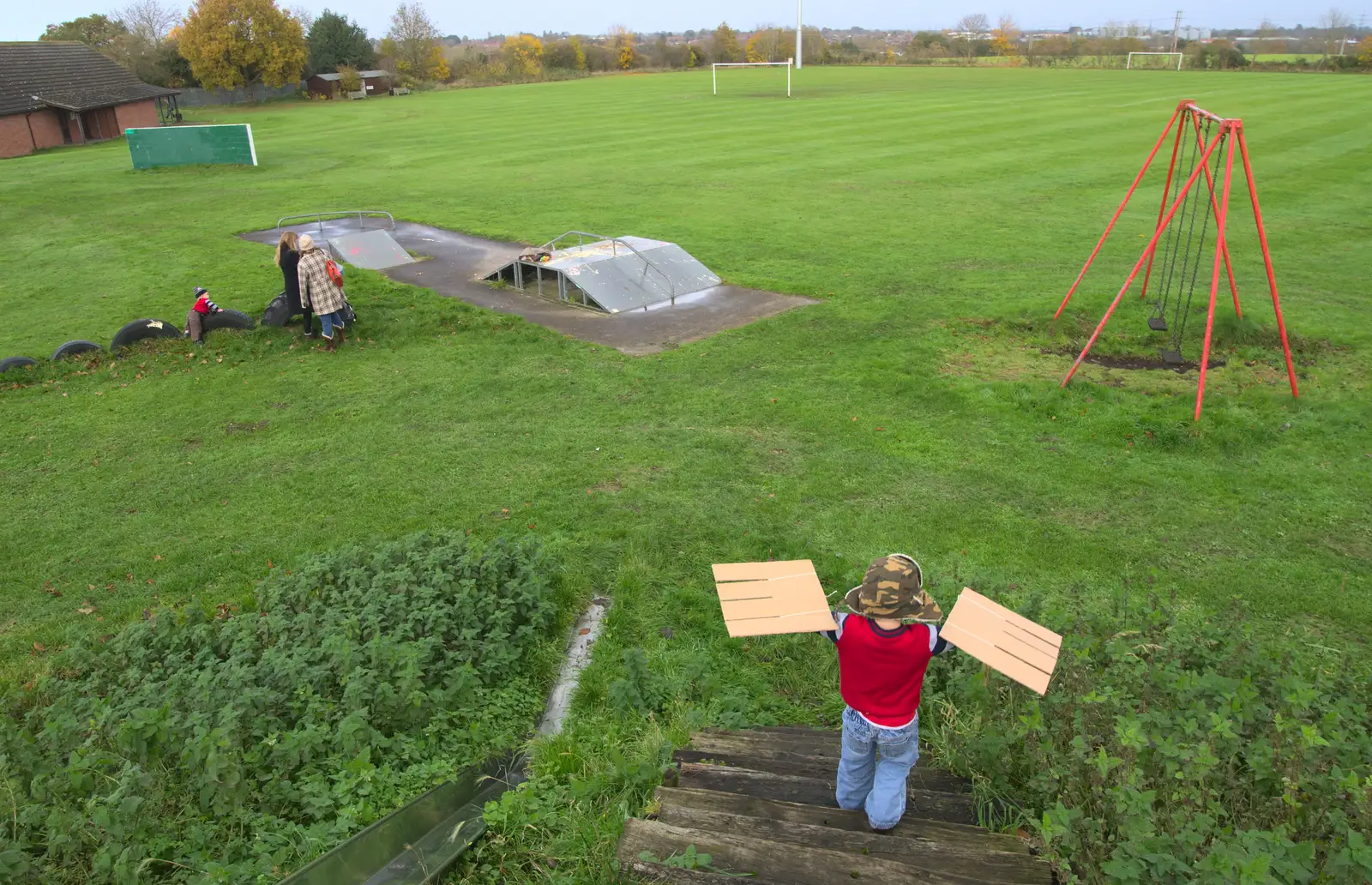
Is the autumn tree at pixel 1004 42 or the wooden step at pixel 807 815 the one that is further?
the autumn tree at pixel 1004 42

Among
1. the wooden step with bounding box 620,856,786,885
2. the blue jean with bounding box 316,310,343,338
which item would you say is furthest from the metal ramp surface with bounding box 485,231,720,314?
the wooden step with bounding box 620,856,786,885

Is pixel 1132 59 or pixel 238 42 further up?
pixel 238 42

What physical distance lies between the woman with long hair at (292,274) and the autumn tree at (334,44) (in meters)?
66.5

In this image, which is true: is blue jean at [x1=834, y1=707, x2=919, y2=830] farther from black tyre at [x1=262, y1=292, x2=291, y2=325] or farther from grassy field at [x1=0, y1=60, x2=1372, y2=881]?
black tyre at [x1=262, y1=292, x2=291, y2=325]

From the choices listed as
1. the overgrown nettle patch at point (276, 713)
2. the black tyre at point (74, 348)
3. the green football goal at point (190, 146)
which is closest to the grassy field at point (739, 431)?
the black tyre at point (74, 348)

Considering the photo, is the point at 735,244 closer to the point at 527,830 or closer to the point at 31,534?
Result: the point at 31,534

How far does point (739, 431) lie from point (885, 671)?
Result: 21.9ft

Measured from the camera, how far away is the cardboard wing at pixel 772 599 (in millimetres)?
4633

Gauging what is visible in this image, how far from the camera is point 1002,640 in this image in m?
4.52

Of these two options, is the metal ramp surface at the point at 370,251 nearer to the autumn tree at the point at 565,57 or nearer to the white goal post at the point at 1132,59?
the white goal post at the point at 1132,59

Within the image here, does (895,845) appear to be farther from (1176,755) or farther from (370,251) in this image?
(370,251)

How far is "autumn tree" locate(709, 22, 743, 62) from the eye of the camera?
10081cm

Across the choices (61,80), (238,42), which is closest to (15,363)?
(61,80)

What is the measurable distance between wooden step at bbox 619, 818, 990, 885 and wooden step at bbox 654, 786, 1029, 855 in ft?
1.08
